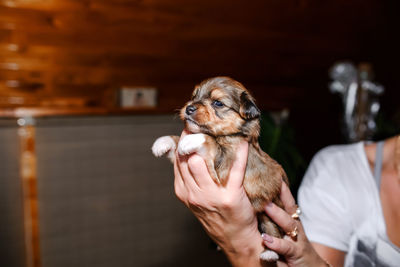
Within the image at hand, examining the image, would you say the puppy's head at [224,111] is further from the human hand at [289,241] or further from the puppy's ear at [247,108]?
the human hand at [289,241]

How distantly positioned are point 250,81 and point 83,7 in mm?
1864

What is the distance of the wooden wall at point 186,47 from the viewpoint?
2686 mm

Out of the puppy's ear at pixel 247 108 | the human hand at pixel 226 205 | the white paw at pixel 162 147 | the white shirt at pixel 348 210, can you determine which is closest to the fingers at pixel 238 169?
the human hand at pixel 226 205

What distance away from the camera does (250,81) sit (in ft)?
12.1

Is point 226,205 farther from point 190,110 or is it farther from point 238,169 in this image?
point 190,110

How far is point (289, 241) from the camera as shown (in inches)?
55.4


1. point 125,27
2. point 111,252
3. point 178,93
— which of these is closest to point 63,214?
point 111,252

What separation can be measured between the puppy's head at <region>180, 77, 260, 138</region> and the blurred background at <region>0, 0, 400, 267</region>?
126 centimetres

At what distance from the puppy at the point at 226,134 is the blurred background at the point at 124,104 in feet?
3.96

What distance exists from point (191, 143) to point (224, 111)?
0.20 m

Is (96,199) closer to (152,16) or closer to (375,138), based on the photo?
(152,16)

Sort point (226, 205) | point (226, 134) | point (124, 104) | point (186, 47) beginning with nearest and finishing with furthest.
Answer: point (226, 205) → point (226, 134) → point (124, 104) → point (186, 47)

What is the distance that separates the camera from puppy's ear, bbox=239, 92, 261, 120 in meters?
1.35

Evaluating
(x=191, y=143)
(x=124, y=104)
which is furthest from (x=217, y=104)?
(x=124, y=104)
